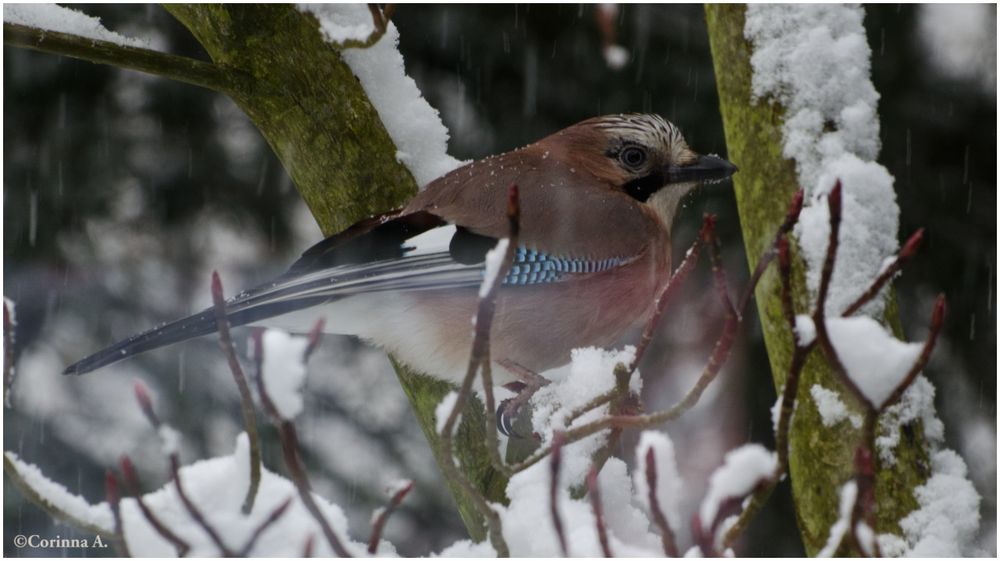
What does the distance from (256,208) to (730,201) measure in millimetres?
1629

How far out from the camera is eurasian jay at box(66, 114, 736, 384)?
237 centimetres

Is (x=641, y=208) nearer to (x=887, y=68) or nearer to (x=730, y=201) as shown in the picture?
(x=730, y=201)

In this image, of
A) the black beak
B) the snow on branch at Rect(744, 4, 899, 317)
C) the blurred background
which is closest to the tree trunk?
the black beak

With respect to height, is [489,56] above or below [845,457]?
above

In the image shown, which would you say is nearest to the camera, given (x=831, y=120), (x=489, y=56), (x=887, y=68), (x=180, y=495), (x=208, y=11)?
(x=180, y=495)

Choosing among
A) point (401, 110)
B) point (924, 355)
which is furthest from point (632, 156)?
point (924, 355)

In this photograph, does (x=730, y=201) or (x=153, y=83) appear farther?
(x=153, y=83)

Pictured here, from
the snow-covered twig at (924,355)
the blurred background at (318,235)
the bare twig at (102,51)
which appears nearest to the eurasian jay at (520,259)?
the bare twig at (102,51)

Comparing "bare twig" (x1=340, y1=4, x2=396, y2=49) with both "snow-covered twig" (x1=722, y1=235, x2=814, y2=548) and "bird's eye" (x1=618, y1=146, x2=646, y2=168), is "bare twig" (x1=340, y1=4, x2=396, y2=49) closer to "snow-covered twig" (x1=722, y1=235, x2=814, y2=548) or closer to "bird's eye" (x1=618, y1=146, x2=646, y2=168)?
"bird's eye" (x1=618, y1=146, x2=646, y2=168)

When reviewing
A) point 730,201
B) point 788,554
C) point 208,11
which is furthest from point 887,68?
point 208,11

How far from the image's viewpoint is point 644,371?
12.3 ft

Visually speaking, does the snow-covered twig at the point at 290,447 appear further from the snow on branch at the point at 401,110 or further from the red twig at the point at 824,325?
the snow on branch at the point at 401,110

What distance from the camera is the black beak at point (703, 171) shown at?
260 centimetres

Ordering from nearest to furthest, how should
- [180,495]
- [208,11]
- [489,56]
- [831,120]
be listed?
1. [180,495]
2. [831,120]
3. [208,11]
4. [489,56]
